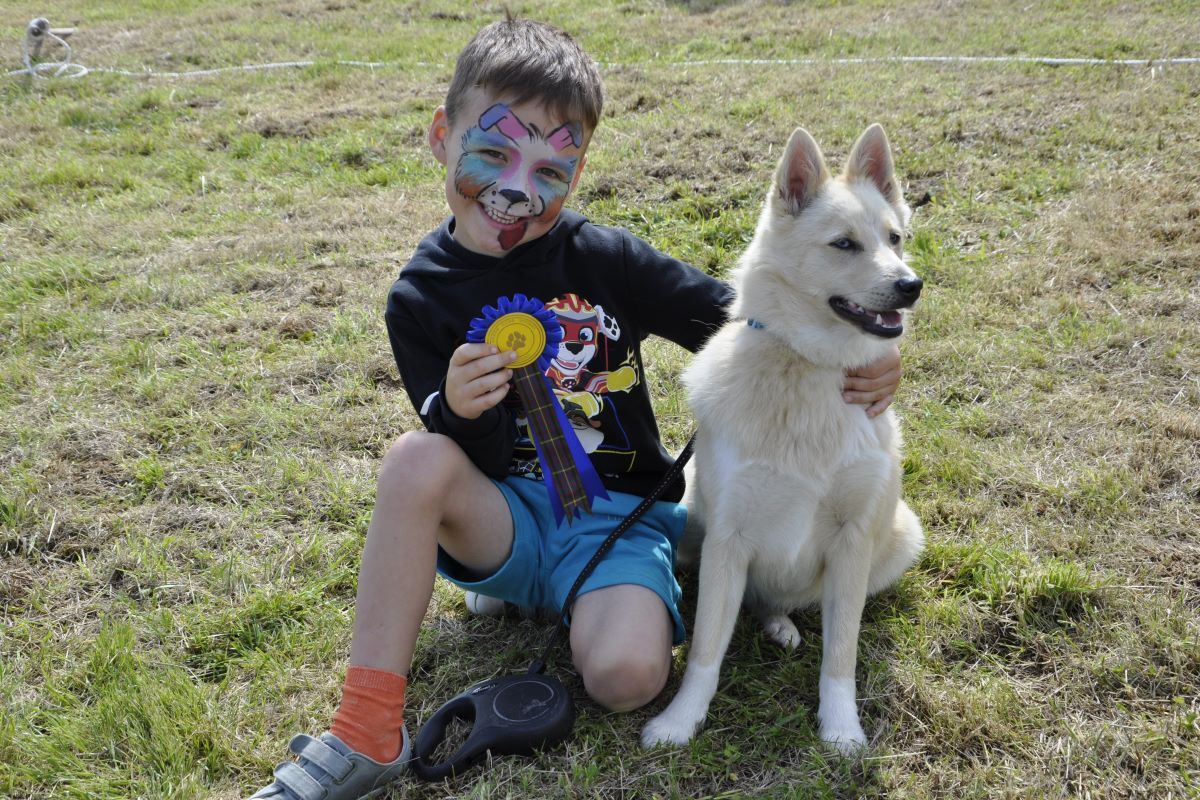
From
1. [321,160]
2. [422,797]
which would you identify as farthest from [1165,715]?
[321,160]

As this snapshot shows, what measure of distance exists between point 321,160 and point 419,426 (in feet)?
11.6

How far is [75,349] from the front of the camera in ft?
13.5

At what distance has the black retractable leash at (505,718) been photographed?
6.88 ft

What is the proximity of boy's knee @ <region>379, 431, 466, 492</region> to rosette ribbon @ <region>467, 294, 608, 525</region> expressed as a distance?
0.25 m

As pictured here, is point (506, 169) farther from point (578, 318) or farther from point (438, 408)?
point (438, 408)

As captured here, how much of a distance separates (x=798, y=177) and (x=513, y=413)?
1.03 metres

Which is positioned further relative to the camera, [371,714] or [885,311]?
[885,311]

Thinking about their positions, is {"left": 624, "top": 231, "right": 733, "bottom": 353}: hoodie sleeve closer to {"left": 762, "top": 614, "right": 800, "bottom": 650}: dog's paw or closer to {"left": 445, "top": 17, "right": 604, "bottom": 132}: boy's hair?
{"left": 445, "top": 17, "right": 604, "bottom": 132}: boy's hair

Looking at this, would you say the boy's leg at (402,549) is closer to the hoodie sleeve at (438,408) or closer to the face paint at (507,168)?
the hoodie sleeve at (438,408)

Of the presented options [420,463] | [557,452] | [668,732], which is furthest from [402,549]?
[668,732]

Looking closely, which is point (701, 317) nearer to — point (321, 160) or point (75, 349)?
point (75, 349)

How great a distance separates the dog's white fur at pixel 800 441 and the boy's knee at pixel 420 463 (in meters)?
0.69

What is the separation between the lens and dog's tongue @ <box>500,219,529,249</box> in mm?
2330

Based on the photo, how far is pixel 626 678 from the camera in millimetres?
2162
